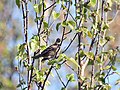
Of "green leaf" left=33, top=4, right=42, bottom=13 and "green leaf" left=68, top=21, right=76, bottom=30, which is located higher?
"green leaf" left=33, top=4, right=42, bottom=13

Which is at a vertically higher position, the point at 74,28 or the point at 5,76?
the point at 74,28

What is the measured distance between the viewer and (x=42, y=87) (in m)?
3.49

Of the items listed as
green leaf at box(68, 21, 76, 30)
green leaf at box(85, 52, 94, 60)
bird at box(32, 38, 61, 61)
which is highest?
green leaf at box(68, 21, 76, 30)

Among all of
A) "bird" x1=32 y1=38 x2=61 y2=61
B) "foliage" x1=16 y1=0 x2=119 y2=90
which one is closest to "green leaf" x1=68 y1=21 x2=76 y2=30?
"foliage" x1=16 y1=0 x2=119 y2=90

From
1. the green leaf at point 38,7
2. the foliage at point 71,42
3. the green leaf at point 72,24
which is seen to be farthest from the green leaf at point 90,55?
the green leaf at point 38,7

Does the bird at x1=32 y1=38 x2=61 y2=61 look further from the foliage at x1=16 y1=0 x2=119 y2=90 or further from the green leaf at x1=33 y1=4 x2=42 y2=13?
the green leaf at x1=33 y1=4 x2=42 y2=13

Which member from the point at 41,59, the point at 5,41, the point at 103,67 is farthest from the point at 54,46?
the point at 5,41

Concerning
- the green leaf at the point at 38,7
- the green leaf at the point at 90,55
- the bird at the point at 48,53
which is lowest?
the green leaf at the point at 90,55

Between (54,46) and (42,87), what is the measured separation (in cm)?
31

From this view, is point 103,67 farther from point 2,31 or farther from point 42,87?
point 2,31

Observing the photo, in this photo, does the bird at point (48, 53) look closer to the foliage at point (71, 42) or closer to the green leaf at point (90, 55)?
the foliage at point (71, 42)

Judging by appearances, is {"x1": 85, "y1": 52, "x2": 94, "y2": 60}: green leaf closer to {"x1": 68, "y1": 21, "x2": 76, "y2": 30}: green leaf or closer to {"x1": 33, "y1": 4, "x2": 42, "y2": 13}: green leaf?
{"x1": 68, "y1": 21, "x2": 76, "y2": 30}: green leaf

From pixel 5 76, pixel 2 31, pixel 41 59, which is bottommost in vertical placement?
pixel 5 76

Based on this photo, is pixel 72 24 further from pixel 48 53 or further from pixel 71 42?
pixel 48 53
